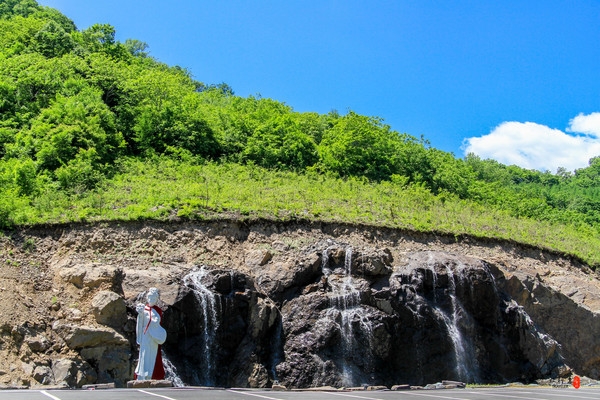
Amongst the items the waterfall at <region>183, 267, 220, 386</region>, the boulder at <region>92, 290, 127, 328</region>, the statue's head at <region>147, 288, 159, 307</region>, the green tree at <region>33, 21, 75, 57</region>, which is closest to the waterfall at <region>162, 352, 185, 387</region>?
the waterfall at <region>183, 267, 220, 386</region>

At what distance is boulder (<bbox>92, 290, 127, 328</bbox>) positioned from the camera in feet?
54.7

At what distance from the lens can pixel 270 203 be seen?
24.8 metres

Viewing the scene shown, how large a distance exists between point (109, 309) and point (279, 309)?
5.94 metres

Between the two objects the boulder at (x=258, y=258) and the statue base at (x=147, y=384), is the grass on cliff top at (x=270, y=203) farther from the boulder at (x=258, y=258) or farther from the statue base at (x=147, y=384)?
the statue base at (x=147, y=384)

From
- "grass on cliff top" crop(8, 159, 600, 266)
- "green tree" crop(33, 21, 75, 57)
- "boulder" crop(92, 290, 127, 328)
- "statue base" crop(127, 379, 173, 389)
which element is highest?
"green tree" crop(33, 21, 75, 57)

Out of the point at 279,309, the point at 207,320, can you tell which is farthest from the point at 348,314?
the point at 207,320

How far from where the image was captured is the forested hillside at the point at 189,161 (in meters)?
23.8

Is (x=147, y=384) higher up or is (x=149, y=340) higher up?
(x=149, y=340)

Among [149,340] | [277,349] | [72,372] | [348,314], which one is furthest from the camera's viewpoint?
[348,314]

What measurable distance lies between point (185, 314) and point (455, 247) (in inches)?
547

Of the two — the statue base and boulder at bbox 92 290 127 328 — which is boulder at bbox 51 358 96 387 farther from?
the statue base

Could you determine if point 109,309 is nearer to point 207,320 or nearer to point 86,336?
point 86,336

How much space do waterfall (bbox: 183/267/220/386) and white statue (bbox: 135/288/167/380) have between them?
363 centimetres

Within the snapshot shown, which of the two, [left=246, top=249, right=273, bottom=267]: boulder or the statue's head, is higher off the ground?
[left=246, top=249, right=273, bottom=267]: boulder
